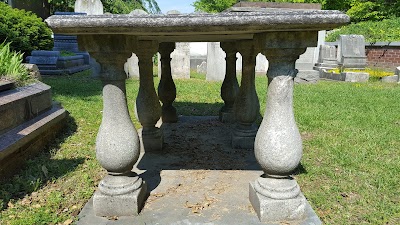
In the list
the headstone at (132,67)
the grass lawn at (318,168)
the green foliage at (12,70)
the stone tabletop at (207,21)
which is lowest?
the grass lawn at (318,168)

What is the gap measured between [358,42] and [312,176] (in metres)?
12.3

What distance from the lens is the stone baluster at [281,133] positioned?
7.66 ft

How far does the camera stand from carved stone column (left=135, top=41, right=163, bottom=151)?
12.5 feet

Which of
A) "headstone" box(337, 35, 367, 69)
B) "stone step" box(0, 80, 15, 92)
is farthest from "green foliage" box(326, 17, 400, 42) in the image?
"stone step" box(0, 80, 15, 92)

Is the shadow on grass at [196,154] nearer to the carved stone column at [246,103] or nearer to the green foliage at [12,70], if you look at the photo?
the carved stone column at [246,103]

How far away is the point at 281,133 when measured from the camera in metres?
2.39

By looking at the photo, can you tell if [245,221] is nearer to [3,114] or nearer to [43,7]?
[3,114]

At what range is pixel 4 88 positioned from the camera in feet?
12.5

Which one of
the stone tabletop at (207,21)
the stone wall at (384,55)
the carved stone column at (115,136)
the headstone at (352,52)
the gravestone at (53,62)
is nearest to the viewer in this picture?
the stone tabletop at (207,21)

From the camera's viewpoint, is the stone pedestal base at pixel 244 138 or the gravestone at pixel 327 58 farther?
the gravestone at pixel 327 58

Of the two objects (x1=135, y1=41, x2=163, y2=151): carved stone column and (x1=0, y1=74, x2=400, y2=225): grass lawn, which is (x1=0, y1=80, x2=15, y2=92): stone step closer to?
(x1=0, y1=74, x2=400, y2=225): grass lawn

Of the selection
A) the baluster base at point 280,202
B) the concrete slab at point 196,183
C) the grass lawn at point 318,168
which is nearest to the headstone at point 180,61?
the grass lawn at point 318,168

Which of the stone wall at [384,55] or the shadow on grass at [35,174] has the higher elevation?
the stone wall at [384,55]

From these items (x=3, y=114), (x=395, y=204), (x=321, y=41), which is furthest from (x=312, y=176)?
(x=321, y=41)
